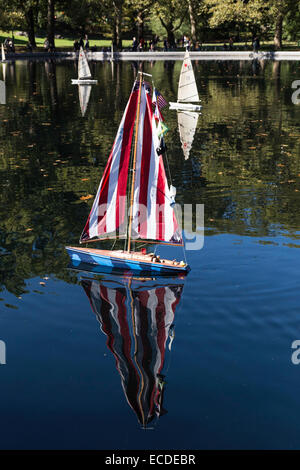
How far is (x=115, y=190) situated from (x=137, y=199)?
708mm

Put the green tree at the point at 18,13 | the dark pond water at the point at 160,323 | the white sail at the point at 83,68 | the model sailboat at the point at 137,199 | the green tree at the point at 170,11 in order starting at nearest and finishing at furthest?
the dark pond water at the point at 160,323, the model sailboat at the point at 137,199, the white sail at the point at 83,68, the green tree at the point at 18,13, the green tree at the point at 170,11

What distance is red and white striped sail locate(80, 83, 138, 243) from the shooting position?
16406 millimetres

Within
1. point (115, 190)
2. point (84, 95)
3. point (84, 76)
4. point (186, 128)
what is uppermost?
point (84, 76)

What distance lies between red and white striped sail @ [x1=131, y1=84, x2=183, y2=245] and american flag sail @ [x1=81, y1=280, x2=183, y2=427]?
1986 millimetres

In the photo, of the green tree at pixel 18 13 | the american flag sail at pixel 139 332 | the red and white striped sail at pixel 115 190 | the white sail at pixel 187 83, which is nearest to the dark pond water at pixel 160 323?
the american flag sail at pixel 139 332

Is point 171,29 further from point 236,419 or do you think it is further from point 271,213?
point 236,419

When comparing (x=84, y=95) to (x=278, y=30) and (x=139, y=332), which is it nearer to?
(x=139, y=332)

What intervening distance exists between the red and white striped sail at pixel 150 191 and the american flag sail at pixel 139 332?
1986 millimetres

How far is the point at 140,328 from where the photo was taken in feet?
46.6

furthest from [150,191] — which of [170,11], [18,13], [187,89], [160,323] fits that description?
[170,11]

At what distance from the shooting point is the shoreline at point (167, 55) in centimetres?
8712

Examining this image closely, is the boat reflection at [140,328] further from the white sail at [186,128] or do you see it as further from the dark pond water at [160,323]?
the white sail at [186,128]

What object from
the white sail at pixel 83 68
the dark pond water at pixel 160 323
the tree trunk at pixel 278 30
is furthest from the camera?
the tree trunk at pixel 278 30

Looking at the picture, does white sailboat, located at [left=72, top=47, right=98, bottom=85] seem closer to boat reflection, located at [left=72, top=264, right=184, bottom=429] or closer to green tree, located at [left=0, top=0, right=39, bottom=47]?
green tree, located at [left=0, top=0, right=39, bottom=47]
